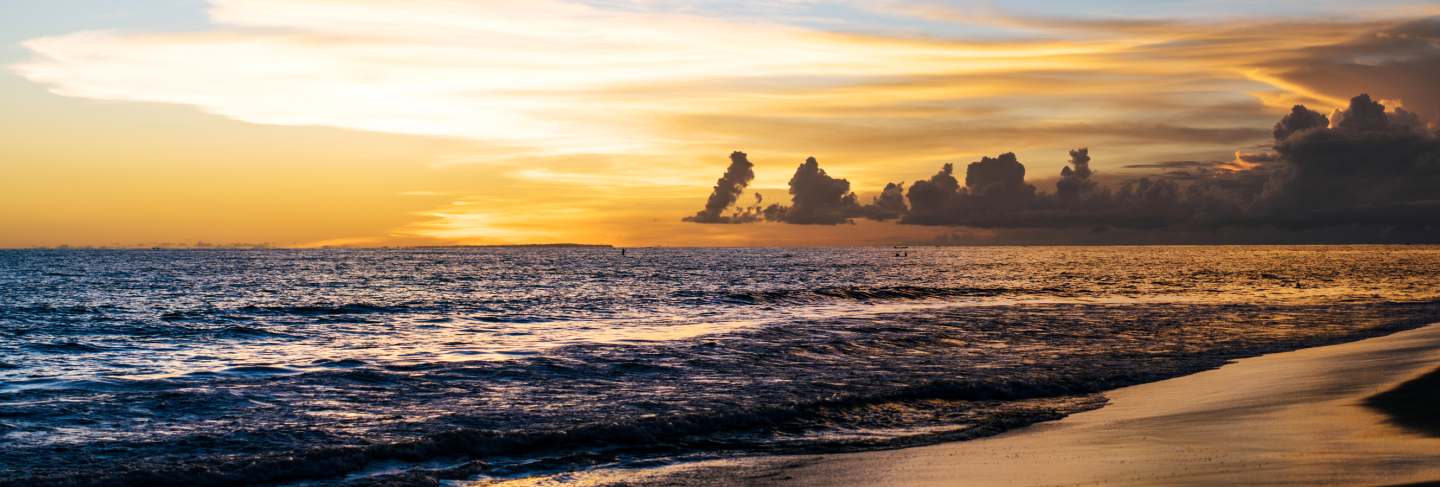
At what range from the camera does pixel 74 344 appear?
36.9 m

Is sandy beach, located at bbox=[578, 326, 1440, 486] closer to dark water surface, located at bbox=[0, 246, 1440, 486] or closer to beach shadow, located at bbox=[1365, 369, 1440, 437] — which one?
beach shadow, located at bbox=[1365, 369, 1440, 437]

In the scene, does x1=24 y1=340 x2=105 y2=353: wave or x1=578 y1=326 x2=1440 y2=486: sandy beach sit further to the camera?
x1=24 y1=340 x2=105 y2=353: wave

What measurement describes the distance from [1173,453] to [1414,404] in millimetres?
7570

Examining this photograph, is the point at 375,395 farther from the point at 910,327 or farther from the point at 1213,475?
the point at 910,327

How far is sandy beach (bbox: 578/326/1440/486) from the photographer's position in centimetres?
1330

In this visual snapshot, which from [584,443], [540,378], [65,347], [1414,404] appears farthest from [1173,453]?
[65,347]

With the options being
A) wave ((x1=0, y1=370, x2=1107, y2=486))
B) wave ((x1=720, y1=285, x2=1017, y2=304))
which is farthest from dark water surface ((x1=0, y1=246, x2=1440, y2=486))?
wave ((x1=720, y1=285, x2=1017, y2=304))

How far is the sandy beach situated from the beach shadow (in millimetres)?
97

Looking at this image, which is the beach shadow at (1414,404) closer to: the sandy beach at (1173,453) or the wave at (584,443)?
the sandy beach at (1173,453)

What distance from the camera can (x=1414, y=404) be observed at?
19031 mm

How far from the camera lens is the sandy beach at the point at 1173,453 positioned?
1330 centimetres

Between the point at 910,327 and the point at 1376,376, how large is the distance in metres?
22.9

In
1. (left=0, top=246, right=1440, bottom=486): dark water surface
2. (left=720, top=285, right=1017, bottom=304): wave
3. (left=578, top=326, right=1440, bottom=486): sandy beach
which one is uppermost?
(left=578, top=326, right=1440, bottom=486): sandy beach

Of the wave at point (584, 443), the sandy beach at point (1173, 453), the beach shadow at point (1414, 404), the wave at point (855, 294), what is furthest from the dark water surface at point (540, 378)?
the wave at point (855, 294)
